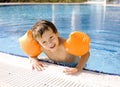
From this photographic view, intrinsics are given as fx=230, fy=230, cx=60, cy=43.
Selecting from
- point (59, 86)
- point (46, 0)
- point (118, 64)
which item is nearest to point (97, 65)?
point (118, 64)

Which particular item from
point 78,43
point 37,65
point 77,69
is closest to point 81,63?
point 77,69

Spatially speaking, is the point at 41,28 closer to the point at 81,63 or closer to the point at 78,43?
the point at 78,43

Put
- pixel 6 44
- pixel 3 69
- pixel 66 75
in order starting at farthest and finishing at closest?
pixel 6 44, pixel 3 69, pixel 66 75

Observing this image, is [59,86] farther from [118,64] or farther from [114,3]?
[114,3]

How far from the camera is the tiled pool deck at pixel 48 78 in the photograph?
2609mm

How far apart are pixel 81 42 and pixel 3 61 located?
47.5 inches

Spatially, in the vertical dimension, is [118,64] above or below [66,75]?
below

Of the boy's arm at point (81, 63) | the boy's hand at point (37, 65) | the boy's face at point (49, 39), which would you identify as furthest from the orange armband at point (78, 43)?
the boy's hand at point (37, 65)

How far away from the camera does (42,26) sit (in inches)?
113

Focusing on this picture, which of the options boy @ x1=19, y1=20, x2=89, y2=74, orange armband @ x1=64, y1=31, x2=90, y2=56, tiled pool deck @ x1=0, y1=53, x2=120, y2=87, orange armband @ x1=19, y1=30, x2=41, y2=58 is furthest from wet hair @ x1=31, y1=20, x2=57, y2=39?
tiled pool deck @ x1=0, y1=53, x2=120, y2=87

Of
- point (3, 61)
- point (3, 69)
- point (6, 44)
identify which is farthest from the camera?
point (6, 44)

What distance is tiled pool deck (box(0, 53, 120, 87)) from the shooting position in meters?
2.61

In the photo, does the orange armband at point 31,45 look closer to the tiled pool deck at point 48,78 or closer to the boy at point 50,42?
the boy at point 50,42

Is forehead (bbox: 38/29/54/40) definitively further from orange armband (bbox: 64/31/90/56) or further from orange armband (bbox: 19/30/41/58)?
orange armband (bbox: 19/30/41/58)
